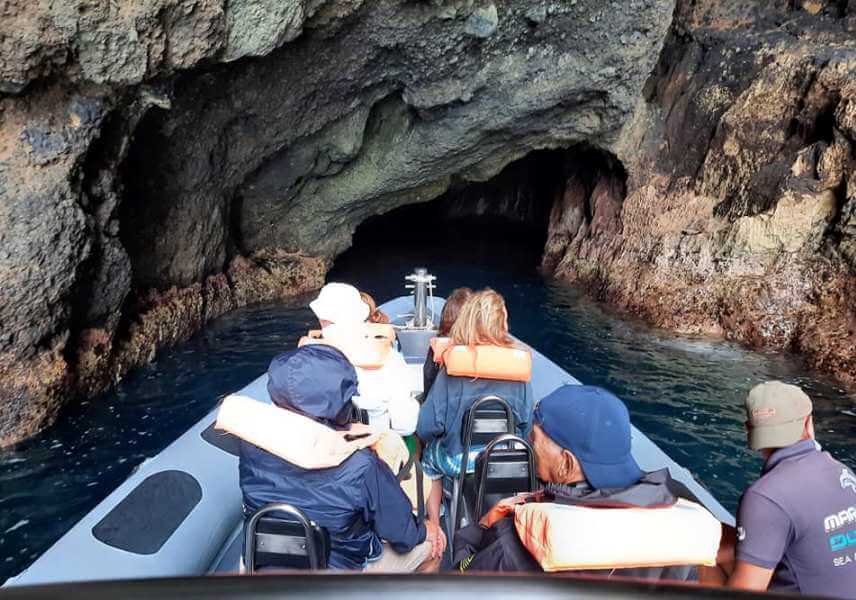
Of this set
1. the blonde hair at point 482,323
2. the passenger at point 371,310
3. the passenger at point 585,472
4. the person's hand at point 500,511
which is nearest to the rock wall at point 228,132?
the passenger at point 371,310

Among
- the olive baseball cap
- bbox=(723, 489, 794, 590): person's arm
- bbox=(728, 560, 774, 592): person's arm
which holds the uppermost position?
the olive baseball cap

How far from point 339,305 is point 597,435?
66.9 inches

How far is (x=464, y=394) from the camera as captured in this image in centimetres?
338

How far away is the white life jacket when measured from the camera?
1.67 meters

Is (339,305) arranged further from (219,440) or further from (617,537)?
(617,537)

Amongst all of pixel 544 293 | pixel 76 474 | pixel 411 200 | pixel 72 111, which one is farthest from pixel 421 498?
pixel 411 200

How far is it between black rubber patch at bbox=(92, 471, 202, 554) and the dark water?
130 centimetres

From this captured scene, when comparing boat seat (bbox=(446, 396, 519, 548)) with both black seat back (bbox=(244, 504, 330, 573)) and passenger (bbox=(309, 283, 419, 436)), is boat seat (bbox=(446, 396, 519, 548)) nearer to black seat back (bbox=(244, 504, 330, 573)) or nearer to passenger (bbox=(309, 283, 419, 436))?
passenger (bbox=(309, 283, 419, 436))

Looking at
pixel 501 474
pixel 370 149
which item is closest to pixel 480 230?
pixel 370 149

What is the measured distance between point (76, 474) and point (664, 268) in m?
8.96

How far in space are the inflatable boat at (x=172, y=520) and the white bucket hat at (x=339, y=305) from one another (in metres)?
0.75

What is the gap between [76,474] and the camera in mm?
4902

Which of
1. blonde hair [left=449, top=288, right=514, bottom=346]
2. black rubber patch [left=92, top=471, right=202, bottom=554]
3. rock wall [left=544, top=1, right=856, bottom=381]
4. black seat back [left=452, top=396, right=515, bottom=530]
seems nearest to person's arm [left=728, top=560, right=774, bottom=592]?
black seat back [left=452, top=396, right=515, bottom=530]

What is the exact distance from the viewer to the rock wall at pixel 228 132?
17.4 feet
